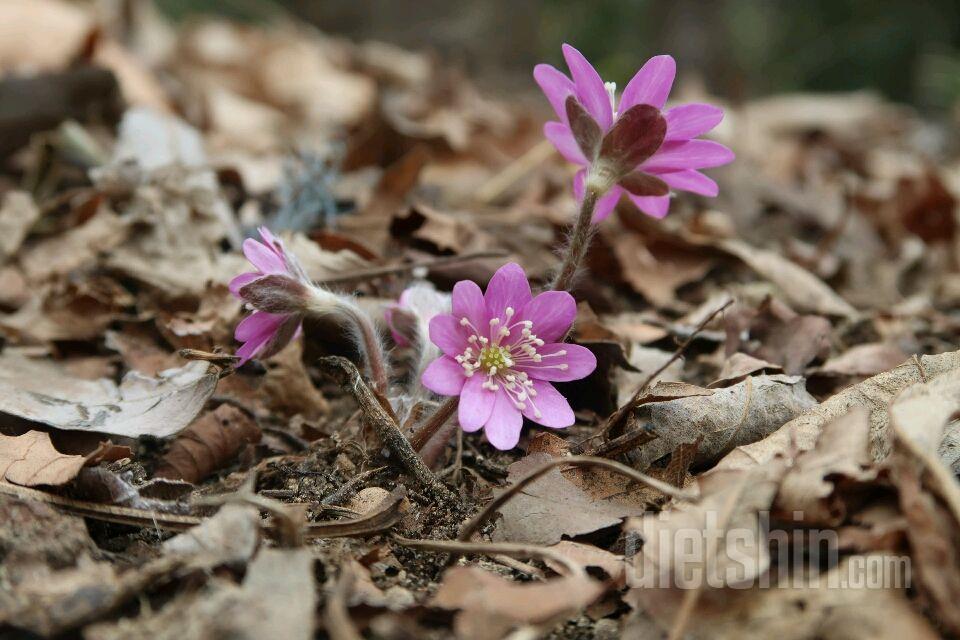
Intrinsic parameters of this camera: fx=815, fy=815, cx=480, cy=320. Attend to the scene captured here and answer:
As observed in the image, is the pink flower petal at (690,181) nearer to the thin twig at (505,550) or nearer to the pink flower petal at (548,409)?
the pink flower petal at (548,409)

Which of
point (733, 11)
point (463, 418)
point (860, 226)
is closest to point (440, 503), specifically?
point (463, 418)

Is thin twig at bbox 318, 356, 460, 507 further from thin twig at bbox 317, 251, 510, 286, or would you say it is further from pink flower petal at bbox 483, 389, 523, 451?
thin twig at bbox 317, 251, 510, 286

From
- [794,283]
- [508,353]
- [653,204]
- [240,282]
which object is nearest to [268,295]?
[240,282]

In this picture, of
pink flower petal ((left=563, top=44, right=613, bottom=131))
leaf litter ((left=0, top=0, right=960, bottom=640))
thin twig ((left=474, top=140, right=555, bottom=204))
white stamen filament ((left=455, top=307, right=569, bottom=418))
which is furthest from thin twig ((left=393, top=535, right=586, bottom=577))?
thin twig ((left=474, top=140, right=555, bottom=204))

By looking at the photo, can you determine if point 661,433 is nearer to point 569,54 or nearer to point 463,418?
point 463,418

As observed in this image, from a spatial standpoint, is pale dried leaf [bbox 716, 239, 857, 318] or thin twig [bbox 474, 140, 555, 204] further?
thin twig [bbox 474, 140, 555, 204]

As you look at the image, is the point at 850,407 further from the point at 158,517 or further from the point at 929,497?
the point at 158,517
